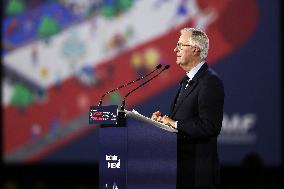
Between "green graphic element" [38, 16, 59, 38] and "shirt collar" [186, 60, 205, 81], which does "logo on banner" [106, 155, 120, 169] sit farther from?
"green graphic element" [38, 16, 59, 38]

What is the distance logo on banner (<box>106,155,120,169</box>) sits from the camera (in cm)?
276

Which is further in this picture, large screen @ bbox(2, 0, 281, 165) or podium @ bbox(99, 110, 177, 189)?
large screen @ bbox(2, 0, 281, 165)

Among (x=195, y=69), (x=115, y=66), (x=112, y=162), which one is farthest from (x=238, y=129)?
(x=112, y=162)

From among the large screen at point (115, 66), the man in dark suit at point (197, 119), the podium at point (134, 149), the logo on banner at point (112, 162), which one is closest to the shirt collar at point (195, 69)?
the man in dark suit at point (197, 119)

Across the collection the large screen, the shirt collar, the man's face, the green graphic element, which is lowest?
the shirt collar

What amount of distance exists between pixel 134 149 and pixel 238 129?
338 centimetres

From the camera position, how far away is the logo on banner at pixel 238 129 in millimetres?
5938

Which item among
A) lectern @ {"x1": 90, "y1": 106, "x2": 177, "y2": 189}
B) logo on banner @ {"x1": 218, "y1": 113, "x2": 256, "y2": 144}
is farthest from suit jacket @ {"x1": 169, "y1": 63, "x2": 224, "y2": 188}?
logo on banner @ {"x1": 218, "y1": 113, "x2": 256, "y2": 144}

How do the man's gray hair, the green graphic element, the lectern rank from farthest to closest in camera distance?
the green graphic element < the man's gray hair < the lectern

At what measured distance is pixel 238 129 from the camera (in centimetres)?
598

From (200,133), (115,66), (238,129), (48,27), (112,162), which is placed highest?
(48,27)

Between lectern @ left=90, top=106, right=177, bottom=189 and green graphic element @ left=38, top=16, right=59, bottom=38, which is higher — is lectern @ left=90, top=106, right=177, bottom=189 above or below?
Answer: below

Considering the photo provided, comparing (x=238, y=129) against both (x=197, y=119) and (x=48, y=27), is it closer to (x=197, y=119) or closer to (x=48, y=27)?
(x=48, y=27)

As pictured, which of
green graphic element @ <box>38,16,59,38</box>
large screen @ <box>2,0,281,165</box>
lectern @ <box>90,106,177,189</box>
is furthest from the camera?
green graphic element @ <box>38,16,59,38</box>
